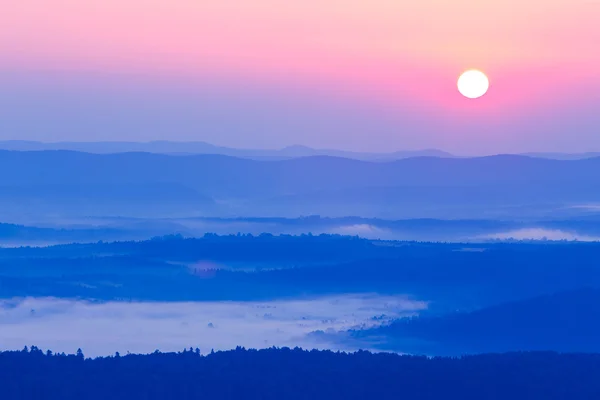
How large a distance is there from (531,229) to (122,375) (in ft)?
427

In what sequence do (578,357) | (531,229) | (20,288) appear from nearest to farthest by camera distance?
1. (578,357)
2. (20,288)
3. (531,229)

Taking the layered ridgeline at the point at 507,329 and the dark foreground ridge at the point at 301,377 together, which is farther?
the layered ridgeline at the point at 507,329

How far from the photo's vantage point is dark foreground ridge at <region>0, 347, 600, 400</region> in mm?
37938

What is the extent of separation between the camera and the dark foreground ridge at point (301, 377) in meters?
37.9

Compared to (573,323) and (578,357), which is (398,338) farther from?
(578,357)

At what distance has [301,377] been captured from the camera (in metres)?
41.1

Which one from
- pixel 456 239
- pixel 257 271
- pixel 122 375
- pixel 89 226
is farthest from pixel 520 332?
pixel 89 226

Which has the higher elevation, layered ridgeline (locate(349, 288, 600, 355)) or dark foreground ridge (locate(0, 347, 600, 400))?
layered ridgeline (locate(349, 288, 600, 355))

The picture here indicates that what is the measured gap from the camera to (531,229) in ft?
541

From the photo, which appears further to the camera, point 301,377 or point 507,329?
point 507,329

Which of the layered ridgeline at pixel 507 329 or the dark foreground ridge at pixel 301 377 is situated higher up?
the layered ridgeline at pixel 507 329

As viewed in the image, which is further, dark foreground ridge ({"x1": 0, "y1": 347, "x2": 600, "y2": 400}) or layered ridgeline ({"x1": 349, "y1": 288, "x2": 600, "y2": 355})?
layered ridgeline ({"x1": 349, "y1": 288, "x2": 600, "y2": 355})

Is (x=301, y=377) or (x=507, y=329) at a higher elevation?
(x=507, y=329)

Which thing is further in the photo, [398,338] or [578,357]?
[398,338]
